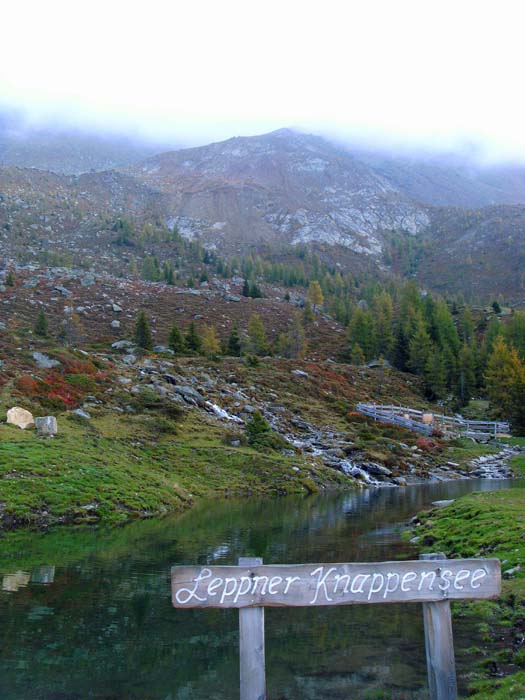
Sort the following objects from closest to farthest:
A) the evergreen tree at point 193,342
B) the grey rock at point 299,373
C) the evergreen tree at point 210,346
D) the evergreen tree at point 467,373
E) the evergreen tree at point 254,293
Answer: the grey rock at point 299,373 < the evergreen tree at point 193,342 < the evergreen tree at point 210,346 < the evergreen tree at point 467,373 < the evergreen tree at point 254,293

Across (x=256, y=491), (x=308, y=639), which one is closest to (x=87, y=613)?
(x=308, y=639)

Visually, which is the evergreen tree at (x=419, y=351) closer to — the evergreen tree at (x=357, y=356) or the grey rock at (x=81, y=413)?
the evergreen tree at (x=357, y=356)

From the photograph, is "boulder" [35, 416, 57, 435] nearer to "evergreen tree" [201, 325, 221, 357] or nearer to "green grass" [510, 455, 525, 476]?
"green grass" [510, 455, 525, 476]

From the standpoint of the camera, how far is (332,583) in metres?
7.71

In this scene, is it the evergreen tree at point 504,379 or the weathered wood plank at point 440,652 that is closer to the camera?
the weathered wood plank at point 440,652

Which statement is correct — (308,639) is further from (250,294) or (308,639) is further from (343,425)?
(250,294)

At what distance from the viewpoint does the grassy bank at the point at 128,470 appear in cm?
2786

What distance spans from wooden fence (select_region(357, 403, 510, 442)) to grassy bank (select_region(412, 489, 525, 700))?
1629 inches

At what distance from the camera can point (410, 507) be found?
111 ft

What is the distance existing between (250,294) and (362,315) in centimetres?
3641

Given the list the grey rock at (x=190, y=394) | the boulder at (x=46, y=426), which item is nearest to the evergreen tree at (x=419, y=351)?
the grey rock at (x=190, y=394)

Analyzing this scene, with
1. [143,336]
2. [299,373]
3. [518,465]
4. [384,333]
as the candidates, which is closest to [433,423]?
[518,465]

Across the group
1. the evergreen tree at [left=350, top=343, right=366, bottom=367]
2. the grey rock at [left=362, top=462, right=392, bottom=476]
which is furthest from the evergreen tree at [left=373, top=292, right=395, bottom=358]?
the grey rock at [left=362, top=462, right=392, bottom=476]

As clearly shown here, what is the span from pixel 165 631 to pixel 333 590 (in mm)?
6491
